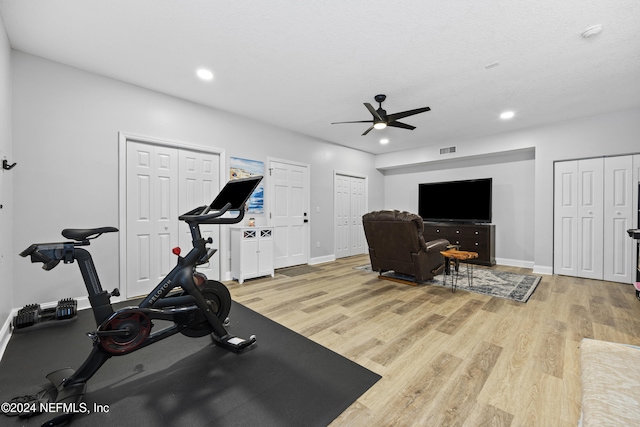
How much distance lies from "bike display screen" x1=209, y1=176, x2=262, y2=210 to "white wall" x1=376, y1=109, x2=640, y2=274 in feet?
17.6

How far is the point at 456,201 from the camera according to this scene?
6.10 metres

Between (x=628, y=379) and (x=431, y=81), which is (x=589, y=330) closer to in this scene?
(x=628, y=379)

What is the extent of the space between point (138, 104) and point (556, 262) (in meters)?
7.15

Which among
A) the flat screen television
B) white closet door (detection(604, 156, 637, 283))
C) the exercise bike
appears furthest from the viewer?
the flat screen television

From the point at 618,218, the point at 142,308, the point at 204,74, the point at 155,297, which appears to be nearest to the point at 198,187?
the point at 204,74

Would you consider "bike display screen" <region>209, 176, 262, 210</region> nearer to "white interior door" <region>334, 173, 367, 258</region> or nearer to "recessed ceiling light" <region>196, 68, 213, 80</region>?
"recessed ceiling light" <region>196, 68, 213, 80</region>

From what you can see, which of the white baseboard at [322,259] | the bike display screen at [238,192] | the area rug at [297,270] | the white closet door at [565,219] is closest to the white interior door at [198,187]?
the area rug at [297,270]

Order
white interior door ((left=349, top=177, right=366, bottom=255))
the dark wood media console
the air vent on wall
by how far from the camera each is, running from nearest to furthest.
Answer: the dark wood media console, the air vent on wall, white interior door ((left=349, top=177, right=366, bottom=255))

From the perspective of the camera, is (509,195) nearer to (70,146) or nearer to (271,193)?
(271,193)

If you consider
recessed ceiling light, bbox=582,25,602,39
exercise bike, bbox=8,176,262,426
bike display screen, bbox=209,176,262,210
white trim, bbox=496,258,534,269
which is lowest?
white trim, bbox=496,258,534,269

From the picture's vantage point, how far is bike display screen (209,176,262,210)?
2.09 m

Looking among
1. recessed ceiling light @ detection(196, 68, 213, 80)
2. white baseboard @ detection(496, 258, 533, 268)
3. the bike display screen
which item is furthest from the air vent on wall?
the bike display screen

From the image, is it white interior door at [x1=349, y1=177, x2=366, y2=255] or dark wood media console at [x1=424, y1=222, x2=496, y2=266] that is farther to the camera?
white interior door at [x1=349, y1=177, x2=366, y2=255]

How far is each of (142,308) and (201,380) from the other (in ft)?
2.11
